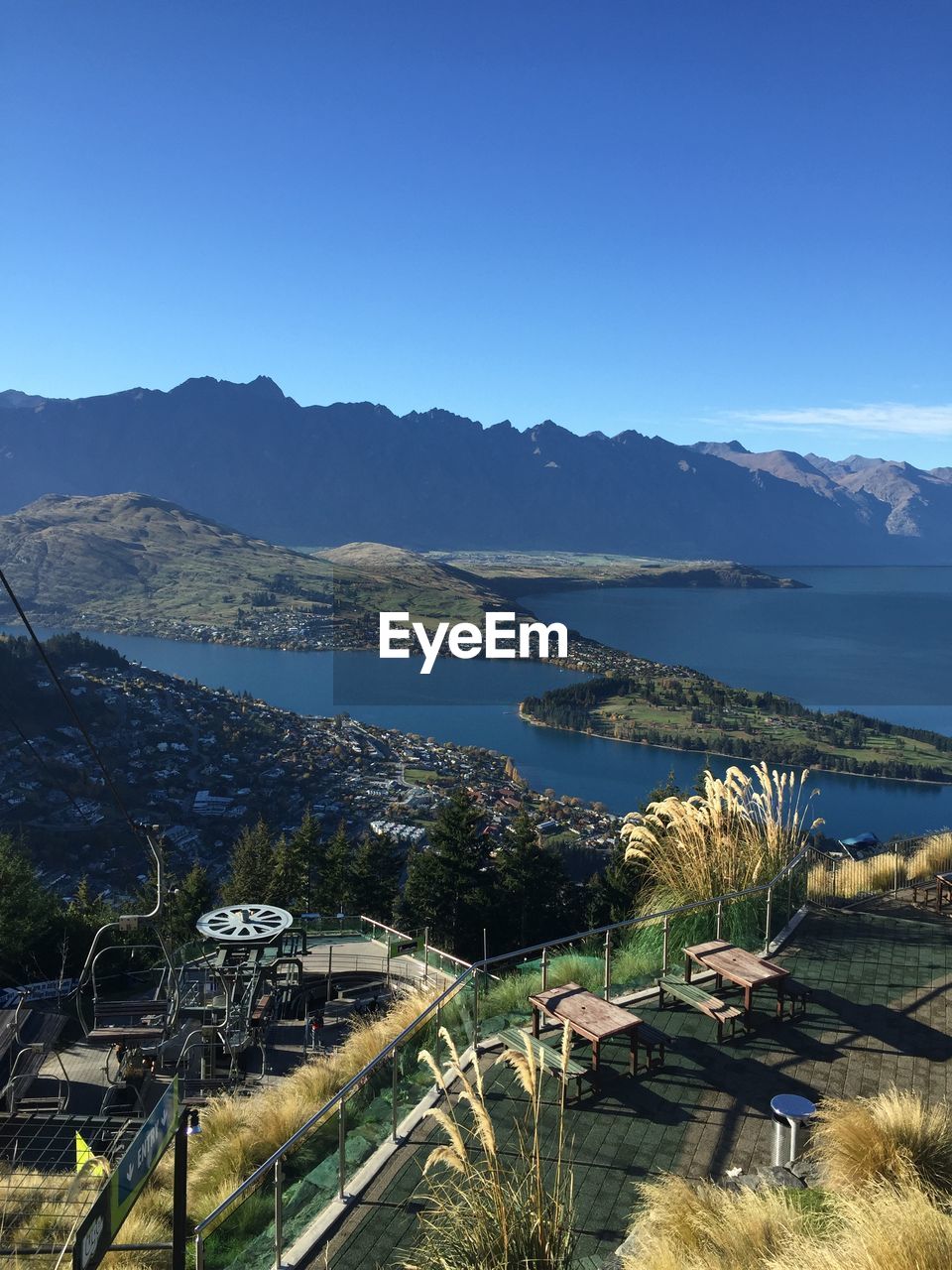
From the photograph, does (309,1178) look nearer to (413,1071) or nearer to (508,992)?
(413,1071)

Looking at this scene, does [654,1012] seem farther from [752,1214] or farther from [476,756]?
[476,756]

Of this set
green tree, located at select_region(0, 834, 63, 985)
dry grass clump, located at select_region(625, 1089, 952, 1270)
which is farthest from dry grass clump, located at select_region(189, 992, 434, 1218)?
green tree, located at select_region(0, 834, 63, 985)

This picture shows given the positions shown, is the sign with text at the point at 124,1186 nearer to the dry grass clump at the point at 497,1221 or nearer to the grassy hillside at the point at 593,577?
the dry grass clump at the point at 497,1221

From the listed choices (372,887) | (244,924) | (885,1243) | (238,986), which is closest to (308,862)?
(372,887)

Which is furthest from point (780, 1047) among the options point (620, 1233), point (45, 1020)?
point (45, 1020)

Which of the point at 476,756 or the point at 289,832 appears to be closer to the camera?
the point at 289,832

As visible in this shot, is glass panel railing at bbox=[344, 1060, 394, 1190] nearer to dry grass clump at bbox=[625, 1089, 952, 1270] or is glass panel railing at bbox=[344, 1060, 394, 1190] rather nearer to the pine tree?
dry grass clump at bbox=[625, 1089, 952, 1270]
